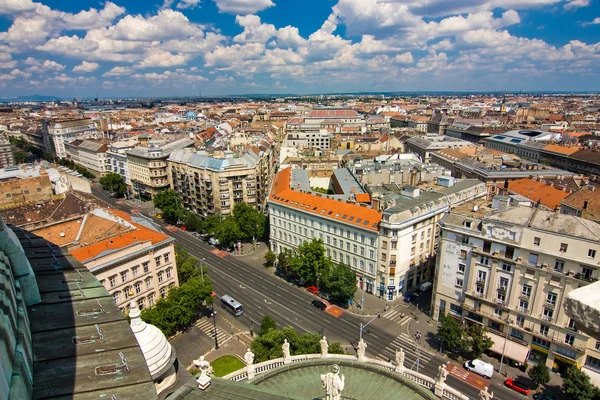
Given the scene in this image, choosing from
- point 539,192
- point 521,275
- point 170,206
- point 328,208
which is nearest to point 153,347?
point 521,275

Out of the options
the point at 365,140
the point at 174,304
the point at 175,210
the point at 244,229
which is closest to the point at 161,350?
the point at 174,304

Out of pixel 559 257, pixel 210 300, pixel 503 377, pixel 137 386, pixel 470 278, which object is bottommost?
pixel 503 377

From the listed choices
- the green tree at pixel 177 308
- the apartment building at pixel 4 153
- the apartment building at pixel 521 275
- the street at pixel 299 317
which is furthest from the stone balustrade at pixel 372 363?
the apartment building at pixel 4 153

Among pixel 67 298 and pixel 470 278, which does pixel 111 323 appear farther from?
pixel 470 278

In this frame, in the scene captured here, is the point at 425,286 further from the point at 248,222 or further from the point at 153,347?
the point at 153,347

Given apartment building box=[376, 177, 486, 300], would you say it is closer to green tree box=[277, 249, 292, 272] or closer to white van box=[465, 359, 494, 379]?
white van box=[465, 359, 494, 379]

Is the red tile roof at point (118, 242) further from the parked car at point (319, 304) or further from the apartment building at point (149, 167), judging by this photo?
the apartment building at point (149, 167)
